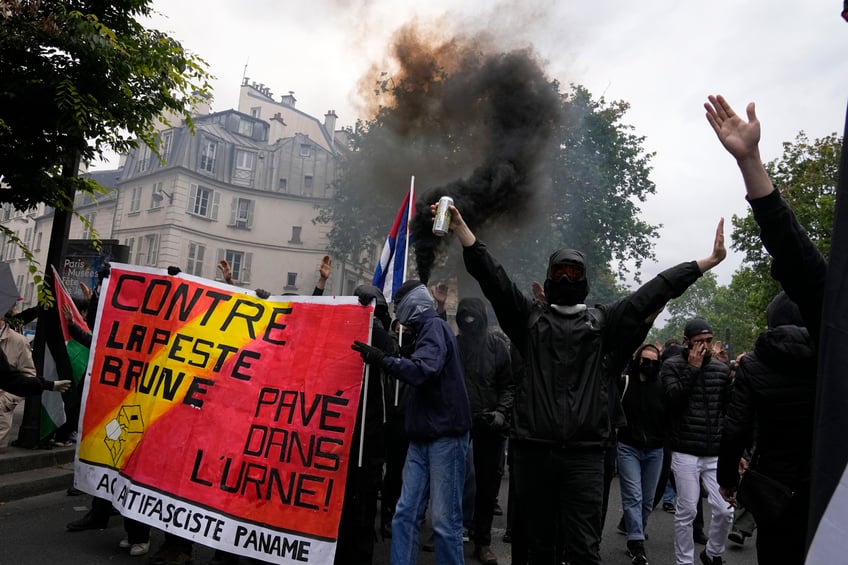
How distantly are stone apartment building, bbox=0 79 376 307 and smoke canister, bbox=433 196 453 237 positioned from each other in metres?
33.8

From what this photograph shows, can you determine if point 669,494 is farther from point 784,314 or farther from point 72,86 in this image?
point 72,86

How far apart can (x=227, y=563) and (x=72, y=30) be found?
5405 mm

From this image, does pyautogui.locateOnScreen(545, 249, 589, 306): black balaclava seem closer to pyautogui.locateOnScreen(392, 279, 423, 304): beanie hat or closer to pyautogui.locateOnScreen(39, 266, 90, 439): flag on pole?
pyautogui.locateOnScreen(392, 279, 423, 304): beanie hat

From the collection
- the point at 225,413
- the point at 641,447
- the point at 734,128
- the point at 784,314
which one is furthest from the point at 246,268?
the point at 734,128

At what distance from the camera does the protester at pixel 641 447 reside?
218 inches

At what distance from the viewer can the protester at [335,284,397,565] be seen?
429 cm

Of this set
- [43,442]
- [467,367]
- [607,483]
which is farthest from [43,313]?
[607,483]

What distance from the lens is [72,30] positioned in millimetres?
6445

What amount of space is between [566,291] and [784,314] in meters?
1.05

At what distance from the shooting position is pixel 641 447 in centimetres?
581

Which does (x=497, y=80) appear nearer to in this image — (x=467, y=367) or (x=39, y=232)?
(x=467, y=367)

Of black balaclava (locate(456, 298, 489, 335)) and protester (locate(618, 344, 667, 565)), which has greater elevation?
black balaclava (locate(456, 298, 489, 335))

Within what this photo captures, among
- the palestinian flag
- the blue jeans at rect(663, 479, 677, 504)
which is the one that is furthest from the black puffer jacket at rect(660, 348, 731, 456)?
the palestinian flag

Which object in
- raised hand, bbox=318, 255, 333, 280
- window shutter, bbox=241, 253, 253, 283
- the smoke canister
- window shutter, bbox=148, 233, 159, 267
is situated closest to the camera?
the smoke canister
